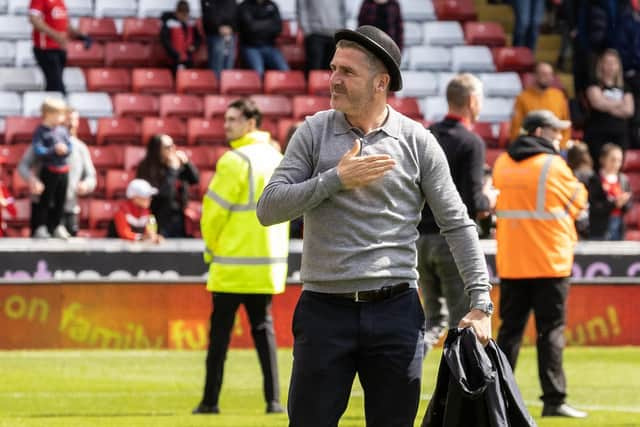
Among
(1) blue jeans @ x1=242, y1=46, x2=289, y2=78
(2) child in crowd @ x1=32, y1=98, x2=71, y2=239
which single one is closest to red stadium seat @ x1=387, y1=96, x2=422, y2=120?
(1) blue jeans @ x1=242, y1=46, x2=289, y2=78

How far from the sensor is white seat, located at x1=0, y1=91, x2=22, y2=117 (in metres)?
18.6

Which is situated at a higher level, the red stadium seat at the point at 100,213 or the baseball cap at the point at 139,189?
the baseball cap at the point at 139,189

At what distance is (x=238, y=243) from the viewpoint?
32.4ft

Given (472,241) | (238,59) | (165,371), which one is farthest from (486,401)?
(238,59)

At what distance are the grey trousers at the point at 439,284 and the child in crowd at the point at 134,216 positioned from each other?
18.0 feet

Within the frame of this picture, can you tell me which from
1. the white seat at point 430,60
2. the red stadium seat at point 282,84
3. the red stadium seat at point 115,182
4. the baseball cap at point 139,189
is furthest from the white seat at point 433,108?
the baseball cap at point 139,189

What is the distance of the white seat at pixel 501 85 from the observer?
804 inches

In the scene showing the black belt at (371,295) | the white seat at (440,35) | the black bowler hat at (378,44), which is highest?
the black bowler hat at (378,44)

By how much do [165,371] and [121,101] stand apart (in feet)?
21.9

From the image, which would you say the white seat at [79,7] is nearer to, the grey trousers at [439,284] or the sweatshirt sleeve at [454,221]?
the grey trousers at [439,284]

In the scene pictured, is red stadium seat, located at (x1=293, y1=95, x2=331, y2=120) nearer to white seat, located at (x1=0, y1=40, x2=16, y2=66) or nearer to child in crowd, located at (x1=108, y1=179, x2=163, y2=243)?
white seat, located at (x1=0, y1=40, x2=16, y2=66)

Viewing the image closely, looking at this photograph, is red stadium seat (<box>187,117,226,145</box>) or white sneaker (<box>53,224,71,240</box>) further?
red stadium seat (<box>187,117,226,145</box>)

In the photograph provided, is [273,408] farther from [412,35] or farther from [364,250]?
[412,35]

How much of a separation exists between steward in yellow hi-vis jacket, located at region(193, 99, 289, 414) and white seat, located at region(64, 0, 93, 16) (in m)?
11.1
